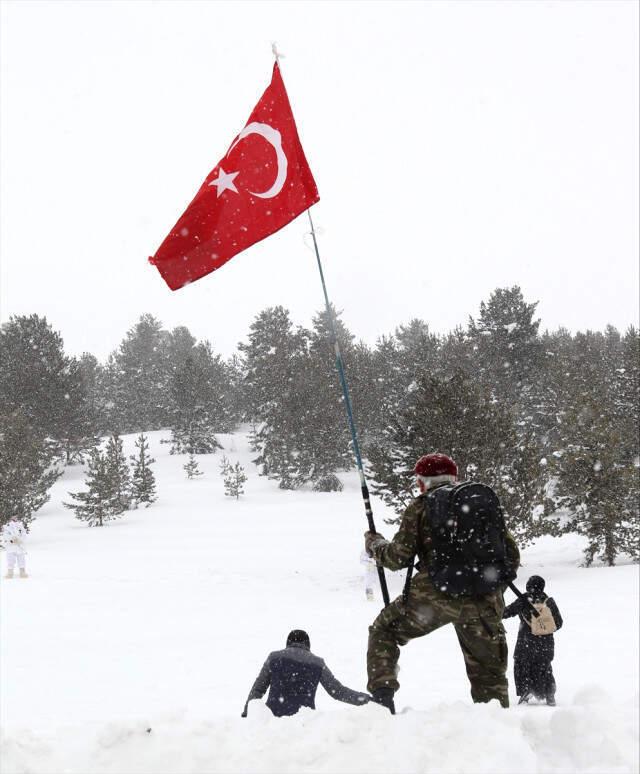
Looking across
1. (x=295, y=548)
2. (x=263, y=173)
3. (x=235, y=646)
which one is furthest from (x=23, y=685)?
(x=295, y=548)

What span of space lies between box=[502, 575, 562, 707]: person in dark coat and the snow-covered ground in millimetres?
344

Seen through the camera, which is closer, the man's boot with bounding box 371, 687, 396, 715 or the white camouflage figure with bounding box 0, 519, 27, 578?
the man's boot with bounding box 371, 687, 396, 715

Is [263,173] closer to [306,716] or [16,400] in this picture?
[306,716]

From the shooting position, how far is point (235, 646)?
444 inches

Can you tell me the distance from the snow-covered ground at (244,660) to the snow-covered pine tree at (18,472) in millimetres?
1576

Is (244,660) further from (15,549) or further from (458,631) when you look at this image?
(15,549)

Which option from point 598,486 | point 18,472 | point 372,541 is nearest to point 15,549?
point 18,472

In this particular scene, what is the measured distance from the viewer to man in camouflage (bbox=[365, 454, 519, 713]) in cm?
361

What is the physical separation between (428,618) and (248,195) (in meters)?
4.20

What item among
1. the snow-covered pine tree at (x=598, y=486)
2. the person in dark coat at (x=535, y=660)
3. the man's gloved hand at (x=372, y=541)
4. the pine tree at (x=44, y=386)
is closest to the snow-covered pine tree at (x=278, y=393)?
the pine tree at (x=44, y=386)

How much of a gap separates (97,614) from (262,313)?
150ft

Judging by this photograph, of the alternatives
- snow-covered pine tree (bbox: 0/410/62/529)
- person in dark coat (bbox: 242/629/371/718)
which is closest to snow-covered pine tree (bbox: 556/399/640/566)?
person in dark coat (bbox: 242/629/371/718)

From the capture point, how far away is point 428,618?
11.9ft

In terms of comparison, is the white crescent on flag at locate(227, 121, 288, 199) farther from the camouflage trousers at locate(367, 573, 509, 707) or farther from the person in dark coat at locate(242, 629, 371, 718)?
the person in dark coat at locate(242, 629, 371, 718)
